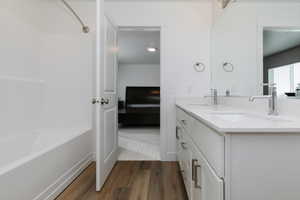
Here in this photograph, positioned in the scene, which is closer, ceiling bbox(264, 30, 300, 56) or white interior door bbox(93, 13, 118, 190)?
ceiling bbox(264, 30, 300, 56)

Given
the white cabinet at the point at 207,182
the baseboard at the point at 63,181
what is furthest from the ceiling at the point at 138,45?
the white cabinet at the point at 207,182

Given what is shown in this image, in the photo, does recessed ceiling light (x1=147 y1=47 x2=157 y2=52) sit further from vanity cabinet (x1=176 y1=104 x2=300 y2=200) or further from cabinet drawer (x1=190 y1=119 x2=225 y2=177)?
vanity cabinet (x1=176 y1=104 x2=300 y2=200)

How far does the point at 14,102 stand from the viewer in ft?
6.64

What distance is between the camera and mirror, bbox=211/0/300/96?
1.10 m

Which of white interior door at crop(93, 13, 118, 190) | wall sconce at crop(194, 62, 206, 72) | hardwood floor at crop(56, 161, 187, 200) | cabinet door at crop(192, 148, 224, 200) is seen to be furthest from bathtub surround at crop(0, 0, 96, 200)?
wall sconce at crop(194, 62, 206, 72)

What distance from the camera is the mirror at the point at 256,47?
1099 millimetres

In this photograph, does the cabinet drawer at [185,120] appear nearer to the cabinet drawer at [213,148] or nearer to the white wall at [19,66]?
the cabinet drawer at [213,148]

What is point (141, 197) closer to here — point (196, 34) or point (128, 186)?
point (128, 186)

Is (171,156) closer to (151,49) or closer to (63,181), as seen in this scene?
(63,181)

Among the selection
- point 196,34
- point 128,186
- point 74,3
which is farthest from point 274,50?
point 74,3

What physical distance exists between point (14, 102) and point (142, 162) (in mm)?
1777

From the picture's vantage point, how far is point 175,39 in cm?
250

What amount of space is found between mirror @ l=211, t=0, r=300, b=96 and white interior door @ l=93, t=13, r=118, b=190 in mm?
1404

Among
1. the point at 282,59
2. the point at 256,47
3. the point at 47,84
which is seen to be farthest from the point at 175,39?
the point at 47,84
